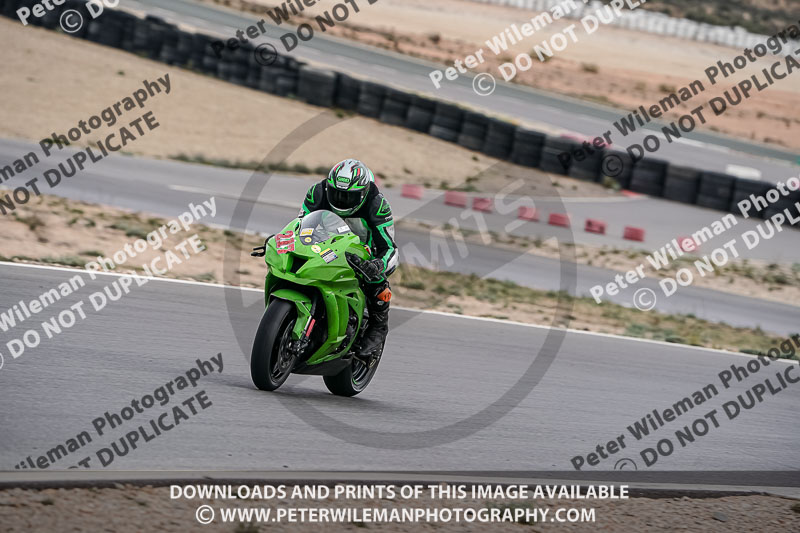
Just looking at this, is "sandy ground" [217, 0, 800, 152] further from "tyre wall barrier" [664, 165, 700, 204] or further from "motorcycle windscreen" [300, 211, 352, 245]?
"motorcycle windscreen" [300, 211, 352, 245]

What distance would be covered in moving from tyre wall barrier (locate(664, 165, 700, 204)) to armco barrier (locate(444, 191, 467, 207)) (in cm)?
Result: 644

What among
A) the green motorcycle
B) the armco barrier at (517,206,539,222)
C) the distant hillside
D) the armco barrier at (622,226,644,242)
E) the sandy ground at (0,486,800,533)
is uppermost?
the distant hillside

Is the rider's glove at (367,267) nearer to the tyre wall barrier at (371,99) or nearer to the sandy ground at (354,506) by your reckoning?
the sandy ground at (354,506)

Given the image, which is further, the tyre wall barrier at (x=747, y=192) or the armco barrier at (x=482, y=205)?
the tyre wall barrier at (x=747, y=192)

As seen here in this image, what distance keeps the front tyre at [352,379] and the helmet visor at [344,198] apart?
3.95 ft

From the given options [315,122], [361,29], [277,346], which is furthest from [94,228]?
[361,29]

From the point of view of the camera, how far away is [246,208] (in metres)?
16.8

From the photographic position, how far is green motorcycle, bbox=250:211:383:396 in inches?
258

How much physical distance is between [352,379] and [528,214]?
540 inches

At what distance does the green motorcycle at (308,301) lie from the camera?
6.56 metres

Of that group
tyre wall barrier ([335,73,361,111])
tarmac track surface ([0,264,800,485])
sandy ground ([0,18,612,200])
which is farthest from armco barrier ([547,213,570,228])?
tarmac track surface ([0,264,800,485])

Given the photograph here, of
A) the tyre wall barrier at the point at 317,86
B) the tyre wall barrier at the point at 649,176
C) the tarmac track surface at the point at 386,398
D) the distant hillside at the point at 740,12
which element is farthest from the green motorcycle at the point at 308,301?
the distant hillside at the point at 740,12

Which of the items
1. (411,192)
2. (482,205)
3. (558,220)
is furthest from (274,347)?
(482,205)

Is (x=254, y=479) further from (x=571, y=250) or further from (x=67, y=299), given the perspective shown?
(x=571, y=250)
